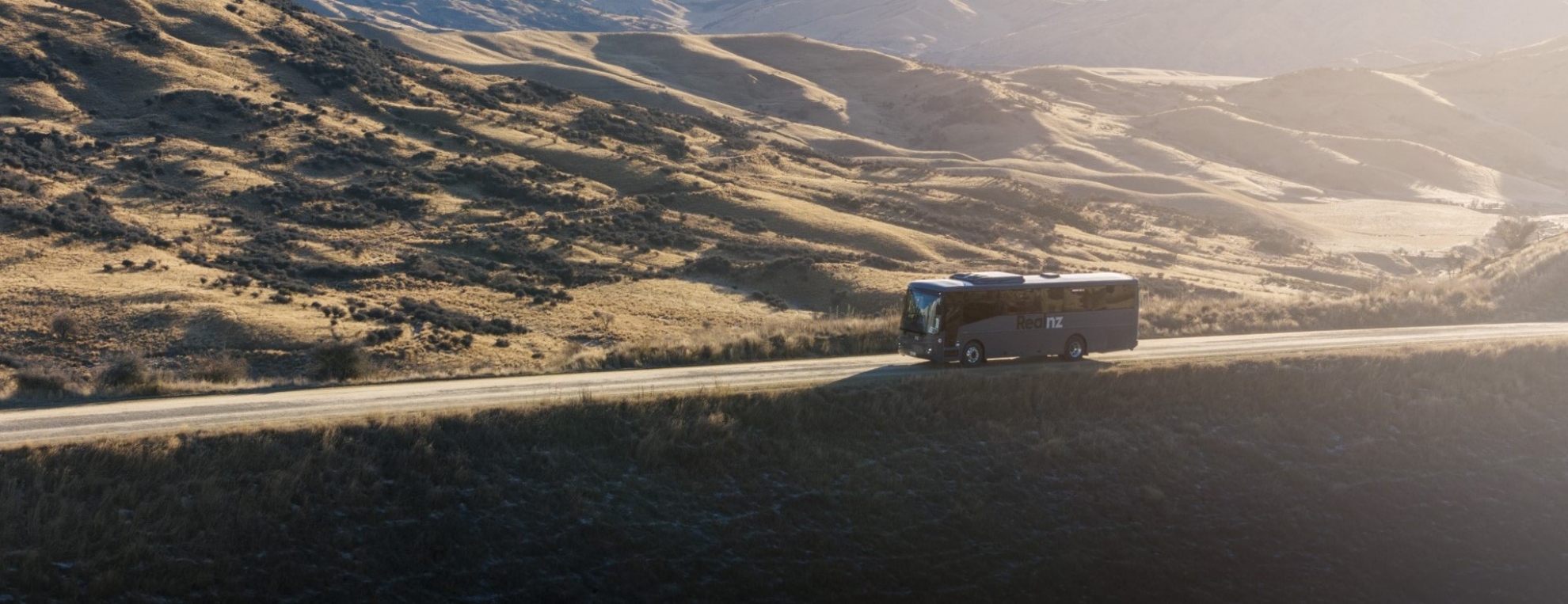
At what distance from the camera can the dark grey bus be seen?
26781 millimetres

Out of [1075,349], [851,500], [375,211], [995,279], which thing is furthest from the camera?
[375,211]

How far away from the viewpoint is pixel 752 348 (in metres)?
29.9

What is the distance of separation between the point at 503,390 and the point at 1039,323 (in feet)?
41.8

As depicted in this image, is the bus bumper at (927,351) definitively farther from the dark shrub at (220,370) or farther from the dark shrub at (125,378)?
the dark shrub at (125,378)

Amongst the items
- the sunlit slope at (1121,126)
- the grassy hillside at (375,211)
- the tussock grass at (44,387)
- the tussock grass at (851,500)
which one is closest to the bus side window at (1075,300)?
the tussock grass at (851,500)

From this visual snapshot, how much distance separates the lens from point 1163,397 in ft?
86.1

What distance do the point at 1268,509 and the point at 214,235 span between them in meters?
46.5

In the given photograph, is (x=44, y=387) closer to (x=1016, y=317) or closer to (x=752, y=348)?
(x=752, y=348)

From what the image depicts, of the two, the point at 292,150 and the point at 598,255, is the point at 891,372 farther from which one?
the point at 292,150

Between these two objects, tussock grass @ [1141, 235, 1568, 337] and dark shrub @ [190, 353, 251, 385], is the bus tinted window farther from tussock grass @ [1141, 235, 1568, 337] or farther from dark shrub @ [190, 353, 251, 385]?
dark shrub @ [190, 353, 251, 385]

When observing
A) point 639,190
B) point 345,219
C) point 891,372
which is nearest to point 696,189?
point 639,190

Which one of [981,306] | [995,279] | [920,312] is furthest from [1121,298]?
[920,312]

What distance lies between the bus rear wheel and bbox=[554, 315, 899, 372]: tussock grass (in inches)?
187

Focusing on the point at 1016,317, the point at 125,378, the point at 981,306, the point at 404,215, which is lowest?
the point at 125,378
